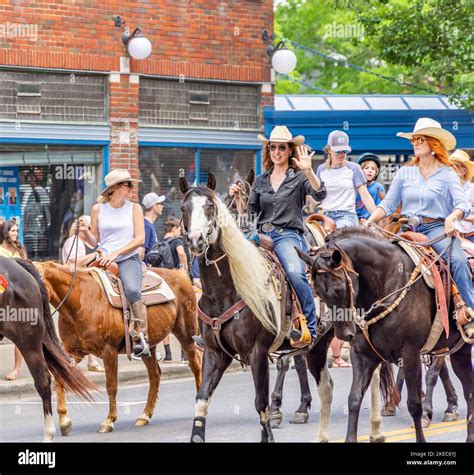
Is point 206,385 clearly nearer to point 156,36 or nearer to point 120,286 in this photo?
point 120,286

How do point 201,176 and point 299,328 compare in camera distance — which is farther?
point 201,176

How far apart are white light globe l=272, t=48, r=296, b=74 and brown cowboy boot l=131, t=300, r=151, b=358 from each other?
10.1 m

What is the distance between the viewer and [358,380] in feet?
31.3

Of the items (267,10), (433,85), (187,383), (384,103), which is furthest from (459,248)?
(433,85)

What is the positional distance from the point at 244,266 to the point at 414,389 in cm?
168

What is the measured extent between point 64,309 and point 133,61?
9.43 m

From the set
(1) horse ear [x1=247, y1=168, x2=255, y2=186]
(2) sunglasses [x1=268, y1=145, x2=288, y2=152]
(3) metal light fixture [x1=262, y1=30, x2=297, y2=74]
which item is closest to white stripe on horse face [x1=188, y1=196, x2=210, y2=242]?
(1) horse ear [x1=247, y1=168, x2=255, y2=186]

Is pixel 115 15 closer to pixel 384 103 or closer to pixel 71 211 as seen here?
pixel 71 211

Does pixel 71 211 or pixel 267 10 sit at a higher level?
pixel 267 10

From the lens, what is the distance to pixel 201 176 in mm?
21312

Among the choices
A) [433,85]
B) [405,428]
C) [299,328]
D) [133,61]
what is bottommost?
[405,428]

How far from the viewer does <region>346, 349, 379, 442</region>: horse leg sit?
933cm

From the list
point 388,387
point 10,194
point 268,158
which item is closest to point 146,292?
point 268,158

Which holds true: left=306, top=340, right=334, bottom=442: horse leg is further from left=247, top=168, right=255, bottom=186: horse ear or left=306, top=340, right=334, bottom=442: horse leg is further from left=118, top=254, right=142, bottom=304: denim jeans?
left=118, top=254, right=142, bottom=304: denim jeans
